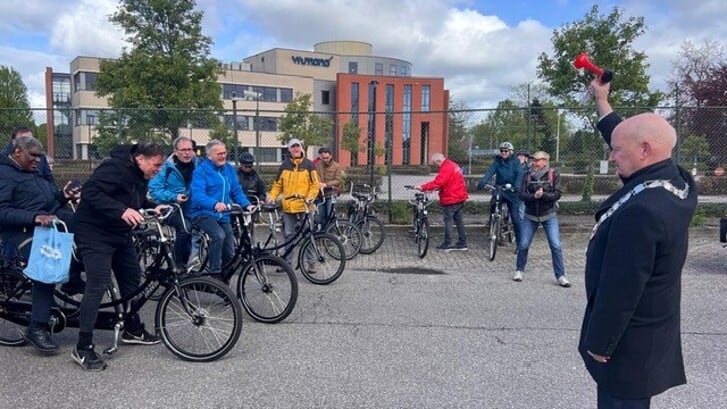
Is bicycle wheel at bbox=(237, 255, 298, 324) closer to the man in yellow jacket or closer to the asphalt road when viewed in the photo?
the asphalt road

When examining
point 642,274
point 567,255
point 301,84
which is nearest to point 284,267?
point 642,274

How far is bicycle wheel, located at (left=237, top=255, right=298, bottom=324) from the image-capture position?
5516 millimetres

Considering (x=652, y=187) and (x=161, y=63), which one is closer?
(x=652, y=187)

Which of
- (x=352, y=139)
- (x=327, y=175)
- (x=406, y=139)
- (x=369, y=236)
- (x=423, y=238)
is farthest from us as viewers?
(x=406, y=139)

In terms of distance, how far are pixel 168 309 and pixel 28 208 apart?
1523 millimetres

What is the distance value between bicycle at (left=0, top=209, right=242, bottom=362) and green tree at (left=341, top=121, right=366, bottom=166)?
28.4ft

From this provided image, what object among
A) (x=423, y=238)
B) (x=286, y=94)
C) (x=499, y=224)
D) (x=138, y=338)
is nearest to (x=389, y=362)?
(x=138, y=338)

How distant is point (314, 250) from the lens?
700 centimetres

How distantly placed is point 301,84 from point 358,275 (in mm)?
63351

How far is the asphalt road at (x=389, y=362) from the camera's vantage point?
381cm

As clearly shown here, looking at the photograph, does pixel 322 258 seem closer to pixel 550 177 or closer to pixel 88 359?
pixel 550 177

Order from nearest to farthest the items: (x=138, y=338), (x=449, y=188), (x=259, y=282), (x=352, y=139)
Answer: (x=138, y=338) → (x=259, y=282) → (x=449, y=188) → (x=352, y=139)

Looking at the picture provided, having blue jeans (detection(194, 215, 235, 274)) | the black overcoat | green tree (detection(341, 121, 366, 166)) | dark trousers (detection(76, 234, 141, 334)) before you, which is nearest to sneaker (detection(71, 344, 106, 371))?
dark trousers (detection(76, 234, 141, 334))

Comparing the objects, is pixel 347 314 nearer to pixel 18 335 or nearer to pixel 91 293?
pixel 91 293
